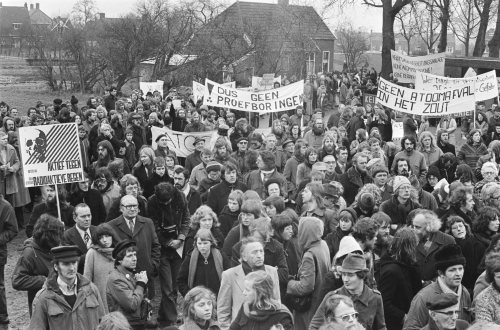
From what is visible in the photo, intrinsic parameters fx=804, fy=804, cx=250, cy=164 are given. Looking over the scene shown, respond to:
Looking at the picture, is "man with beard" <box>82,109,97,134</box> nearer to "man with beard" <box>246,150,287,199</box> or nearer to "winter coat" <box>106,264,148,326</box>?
"man with beard" <box>246,150,287,199</box>

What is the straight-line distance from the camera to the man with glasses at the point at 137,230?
27.1 ft

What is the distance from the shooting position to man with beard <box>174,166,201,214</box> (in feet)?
32.1

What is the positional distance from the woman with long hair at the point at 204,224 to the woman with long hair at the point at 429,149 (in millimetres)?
5227

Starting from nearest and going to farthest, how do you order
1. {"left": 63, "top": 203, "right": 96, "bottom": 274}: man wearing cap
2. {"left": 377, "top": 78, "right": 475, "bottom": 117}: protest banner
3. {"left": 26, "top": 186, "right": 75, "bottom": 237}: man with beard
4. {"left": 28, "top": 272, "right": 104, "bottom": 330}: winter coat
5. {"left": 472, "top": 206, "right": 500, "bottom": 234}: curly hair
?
{"left": 28, "top": 272, "right": 104, "bottom": 330}: winter coat → {"left": 472, "top": 206, "right": 500, "bottom": 234}: curly hair → {"left": 63, "top": 203, "right": 96, "bottom": 274}: man wearing cap → {"left": 26, "top": 186, "right": 75, "bottom": 237}: man with beard → {"left": 377, "top": 78, "right": 475, "bottom": 117}: protest banner

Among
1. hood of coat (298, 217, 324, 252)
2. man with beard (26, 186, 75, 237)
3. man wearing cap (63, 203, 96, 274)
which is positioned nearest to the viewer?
hood of coat (298, 217, 324, 252)

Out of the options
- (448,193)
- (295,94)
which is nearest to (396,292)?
(448,193)

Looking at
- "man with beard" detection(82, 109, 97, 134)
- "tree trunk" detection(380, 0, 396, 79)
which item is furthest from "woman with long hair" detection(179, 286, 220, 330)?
"tree trunk" detection(380, 0, 396, 79)

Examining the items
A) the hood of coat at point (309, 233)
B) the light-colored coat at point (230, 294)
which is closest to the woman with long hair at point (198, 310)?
the light-colored coat at point (230, 294)

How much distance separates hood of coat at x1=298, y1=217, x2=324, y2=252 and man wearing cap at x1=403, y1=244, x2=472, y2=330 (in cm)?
114

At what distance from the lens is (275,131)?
14.4 metres

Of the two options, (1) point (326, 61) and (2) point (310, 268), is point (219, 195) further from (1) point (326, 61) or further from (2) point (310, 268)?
(1) point (326, 61)

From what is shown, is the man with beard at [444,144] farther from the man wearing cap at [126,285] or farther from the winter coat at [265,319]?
the winter coat at [265,319]

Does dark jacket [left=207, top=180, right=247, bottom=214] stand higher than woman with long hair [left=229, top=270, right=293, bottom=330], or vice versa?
woman with long hair [left=229, top=270, right=293, bottom=330]

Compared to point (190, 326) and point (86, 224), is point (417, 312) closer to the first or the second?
point (190, 326)
